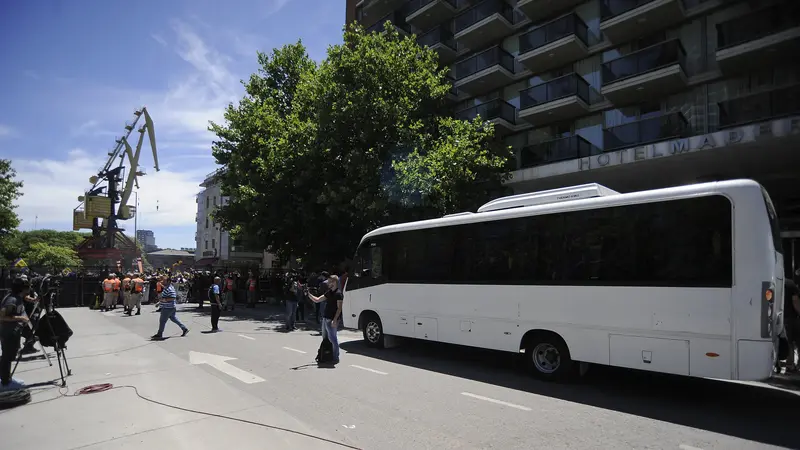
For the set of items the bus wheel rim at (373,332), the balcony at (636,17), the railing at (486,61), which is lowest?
the bus wheel rim at (373,332)

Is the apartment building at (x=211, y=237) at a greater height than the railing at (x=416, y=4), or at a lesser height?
lesser

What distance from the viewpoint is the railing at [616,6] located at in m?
18.0

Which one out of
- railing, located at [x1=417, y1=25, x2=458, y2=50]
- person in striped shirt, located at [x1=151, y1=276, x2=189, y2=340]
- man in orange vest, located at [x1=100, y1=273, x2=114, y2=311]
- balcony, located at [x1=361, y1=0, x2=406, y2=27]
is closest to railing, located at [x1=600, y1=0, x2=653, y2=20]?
railing, located at [x1=417, y1=25, x2=458, y2=50]

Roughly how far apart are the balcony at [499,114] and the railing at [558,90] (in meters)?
1.35

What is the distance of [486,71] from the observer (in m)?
23.3

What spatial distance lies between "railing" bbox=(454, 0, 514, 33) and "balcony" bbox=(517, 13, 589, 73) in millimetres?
2528

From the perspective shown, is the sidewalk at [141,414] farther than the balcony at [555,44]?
No

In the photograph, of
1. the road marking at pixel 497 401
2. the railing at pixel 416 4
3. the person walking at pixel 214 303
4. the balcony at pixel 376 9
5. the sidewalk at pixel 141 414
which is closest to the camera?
the sidewalk at pixel 141 414

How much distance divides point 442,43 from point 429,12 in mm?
2505

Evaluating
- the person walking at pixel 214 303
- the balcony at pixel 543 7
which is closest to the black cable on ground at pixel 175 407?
the person walking at pixel 214 303

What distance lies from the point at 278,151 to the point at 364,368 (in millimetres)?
13872

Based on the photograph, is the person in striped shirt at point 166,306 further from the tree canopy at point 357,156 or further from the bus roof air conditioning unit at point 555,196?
the bus roof air conditioning unit at point 555,196

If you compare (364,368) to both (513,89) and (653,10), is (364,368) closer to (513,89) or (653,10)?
(653,10)

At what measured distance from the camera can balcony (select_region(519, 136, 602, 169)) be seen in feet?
63.3
